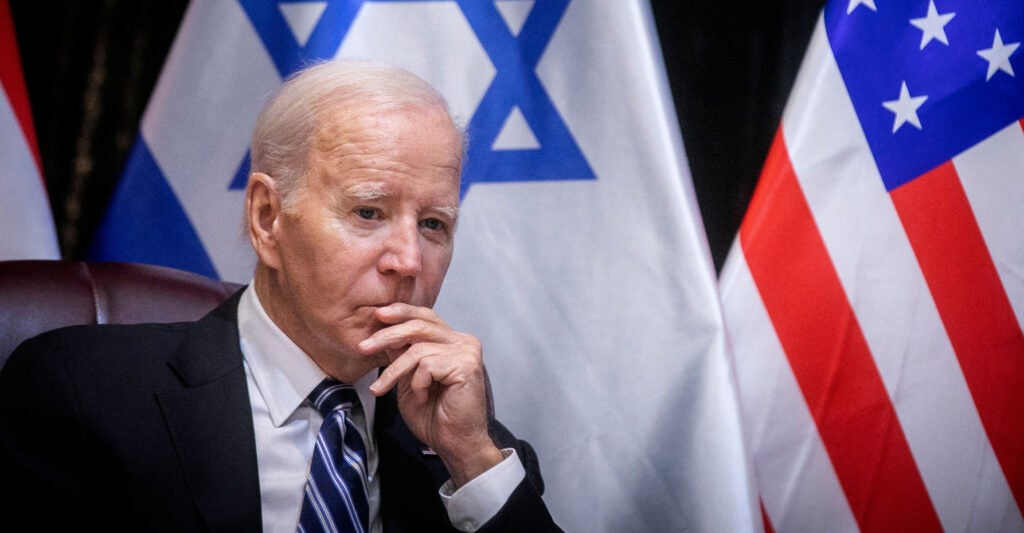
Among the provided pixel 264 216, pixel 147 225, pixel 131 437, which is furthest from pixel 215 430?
pixel 147 225

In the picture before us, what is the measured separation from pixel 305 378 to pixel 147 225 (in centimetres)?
81

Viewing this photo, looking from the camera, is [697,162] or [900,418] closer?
[900,418]

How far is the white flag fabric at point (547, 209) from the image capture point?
1.84m

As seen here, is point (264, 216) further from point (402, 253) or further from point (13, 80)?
point (13, 80)

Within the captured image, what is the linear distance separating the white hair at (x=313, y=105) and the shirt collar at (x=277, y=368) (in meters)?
0.20

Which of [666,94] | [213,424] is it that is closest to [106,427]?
[213,424]

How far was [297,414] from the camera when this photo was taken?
1365 millimetres

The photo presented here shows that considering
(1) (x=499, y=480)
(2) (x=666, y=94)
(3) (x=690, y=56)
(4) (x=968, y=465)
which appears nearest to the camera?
(1) (x=499, y=480)

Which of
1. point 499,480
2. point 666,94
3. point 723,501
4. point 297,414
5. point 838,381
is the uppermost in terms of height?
point 666,94

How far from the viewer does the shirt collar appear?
135 centimetres

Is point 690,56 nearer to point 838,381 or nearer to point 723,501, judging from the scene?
point 838,381

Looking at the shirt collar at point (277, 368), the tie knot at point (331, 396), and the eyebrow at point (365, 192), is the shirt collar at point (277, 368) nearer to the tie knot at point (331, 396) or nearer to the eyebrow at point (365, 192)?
the tie knot at point (331, 396)

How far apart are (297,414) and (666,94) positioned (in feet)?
3.35

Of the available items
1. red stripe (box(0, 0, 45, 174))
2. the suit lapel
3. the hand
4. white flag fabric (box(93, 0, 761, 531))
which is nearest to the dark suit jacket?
the suit lapel
